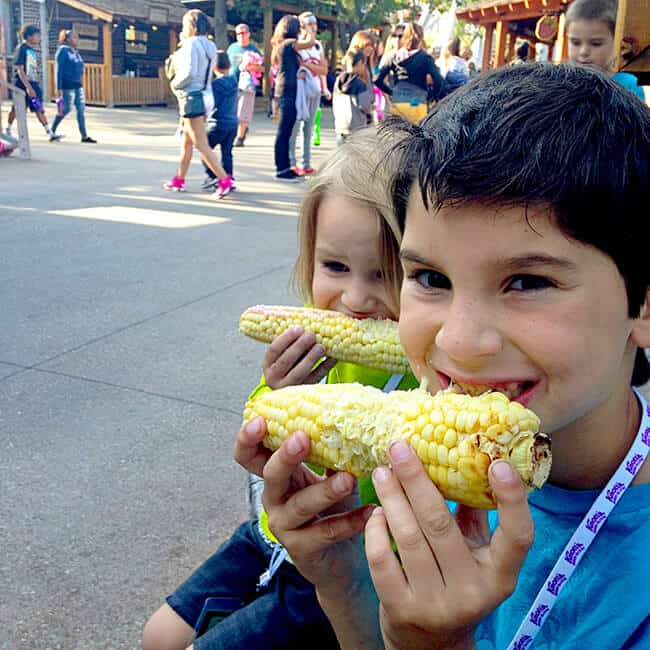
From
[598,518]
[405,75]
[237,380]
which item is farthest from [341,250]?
[405,75]

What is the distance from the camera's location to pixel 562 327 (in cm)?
123

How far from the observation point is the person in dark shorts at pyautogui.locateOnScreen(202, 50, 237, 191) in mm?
10438

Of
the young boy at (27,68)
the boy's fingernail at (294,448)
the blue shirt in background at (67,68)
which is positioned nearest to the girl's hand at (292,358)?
the boy's fingernail at (294,448)

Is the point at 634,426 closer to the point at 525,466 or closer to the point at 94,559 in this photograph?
the point at 525,466

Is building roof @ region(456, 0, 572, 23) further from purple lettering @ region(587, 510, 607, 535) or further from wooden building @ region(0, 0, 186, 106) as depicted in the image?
purple lettering @ region(587, 510, 607, 535)

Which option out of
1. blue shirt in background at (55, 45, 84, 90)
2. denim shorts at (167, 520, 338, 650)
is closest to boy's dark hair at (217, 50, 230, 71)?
blue shirt in background at (55, 45, 84, 90)

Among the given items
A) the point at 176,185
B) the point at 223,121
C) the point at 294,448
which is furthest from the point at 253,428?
the point at 223,121

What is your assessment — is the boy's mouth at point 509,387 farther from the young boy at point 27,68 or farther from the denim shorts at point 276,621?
the young boy at point 27,68

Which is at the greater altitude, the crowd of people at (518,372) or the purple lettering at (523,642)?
the crowd of people at (518,372)

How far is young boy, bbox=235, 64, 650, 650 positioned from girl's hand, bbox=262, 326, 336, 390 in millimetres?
838

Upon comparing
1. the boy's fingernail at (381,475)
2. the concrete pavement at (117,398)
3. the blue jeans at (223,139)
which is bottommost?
the concrete pavement at (117,398)

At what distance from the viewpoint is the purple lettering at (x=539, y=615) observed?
1329 millimetres

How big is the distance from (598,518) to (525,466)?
249 millimetres

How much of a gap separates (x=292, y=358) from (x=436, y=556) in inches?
44.8
